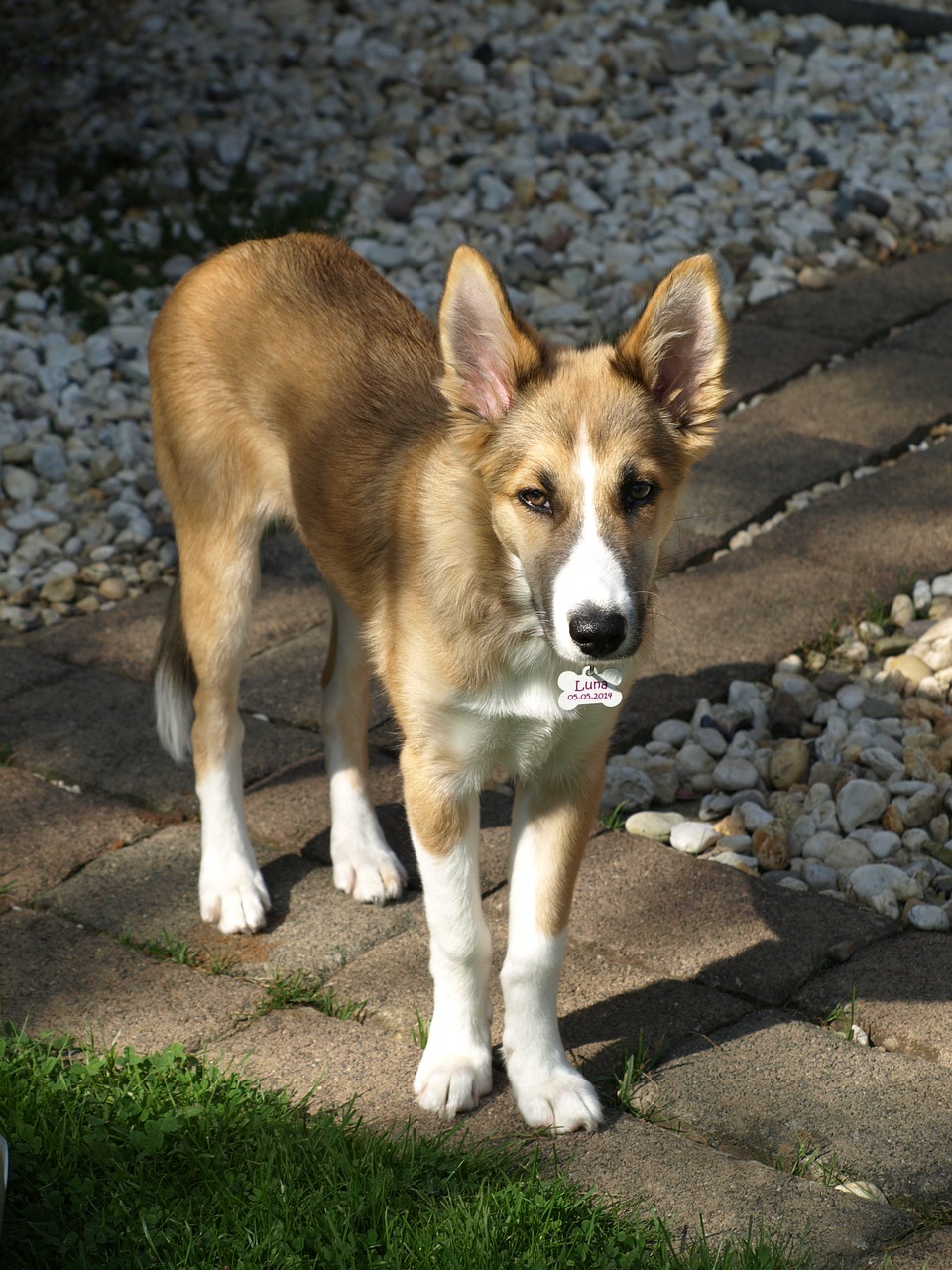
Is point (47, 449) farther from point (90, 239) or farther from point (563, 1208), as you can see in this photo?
point (563, 1208)

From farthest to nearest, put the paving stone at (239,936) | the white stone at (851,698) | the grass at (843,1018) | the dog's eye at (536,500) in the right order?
the white stone at (851,698), the paving stone at (239,936), the grass at (843,1018), the dog's eye at (536,500)

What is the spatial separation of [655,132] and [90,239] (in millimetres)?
3539

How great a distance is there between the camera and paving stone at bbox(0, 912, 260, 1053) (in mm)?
3363

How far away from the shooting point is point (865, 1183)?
9.45 feet

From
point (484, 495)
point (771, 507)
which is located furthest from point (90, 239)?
point (484, 495)

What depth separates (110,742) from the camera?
14.9ft

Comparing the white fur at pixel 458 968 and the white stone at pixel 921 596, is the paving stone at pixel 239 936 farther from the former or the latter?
the white stone at pixel 921 596

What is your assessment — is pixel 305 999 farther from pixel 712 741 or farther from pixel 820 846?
pixel 712 741

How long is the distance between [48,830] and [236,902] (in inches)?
25.0

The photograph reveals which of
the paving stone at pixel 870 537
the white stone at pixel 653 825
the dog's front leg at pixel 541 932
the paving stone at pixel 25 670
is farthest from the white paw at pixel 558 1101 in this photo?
the paving stone at pixel 25 670

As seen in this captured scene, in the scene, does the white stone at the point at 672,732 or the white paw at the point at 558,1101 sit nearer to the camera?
the white paw at the point at 558,1101

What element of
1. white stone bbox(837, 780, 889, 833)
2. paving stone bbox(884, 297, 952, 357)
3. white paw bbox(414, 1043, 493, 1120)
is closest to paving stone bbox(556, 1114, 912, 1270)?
white paw bbox(414, 1043, 493, 1120)

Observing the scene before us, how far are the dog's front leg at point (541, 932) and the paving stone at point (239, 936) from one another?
24.0 inches

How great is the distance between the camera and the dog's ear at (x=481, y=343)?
296cm
